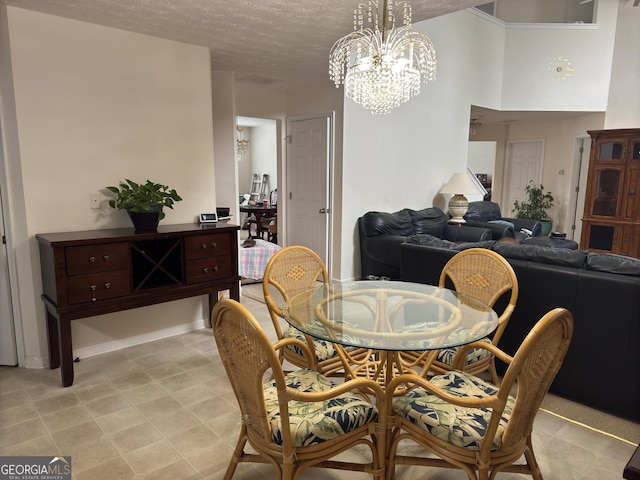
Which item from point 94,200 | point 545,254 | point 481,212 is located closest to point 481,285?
point 545,254

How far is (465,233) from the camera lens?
18.5 feet

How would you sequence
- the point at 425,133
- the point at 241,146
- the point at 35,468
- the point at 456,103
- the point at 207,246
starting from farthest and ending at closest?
the point at 241,146, the point at 456,103, the point at 425,133, the point at 207,246, the point at 35,468

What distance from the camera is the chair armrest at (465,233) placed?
545cm

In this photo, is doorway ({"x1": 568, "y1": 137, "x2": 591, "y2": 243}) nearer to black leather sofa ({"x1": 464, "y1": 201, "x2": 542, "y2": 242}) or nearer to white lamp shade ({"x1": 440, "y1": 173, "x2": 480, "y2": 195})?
black leather sofa ({"x1": 464, "y1": 201, "x2": 542, "y2": 242})

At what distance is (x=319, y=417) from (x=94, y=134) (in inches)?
102

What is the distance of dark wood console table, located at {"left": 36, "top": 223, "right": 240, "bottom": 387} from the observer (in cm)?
267

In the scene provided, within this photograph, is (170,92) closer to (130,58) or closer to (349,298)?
(130,58)

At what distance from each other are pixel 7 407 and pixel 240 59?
10.6 ft

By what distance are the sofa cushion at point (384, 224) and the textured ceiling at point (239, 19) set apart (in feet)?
6.17

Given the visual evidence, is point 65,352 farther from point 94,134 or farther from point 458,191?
point 458,191

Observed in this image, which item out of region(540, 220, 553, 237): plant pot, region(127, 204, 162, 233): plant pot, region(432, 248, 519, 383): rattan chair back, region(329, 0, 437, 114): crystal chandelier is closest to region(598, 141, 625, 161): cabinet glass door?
region(540, 220, 553, 237): plant pot

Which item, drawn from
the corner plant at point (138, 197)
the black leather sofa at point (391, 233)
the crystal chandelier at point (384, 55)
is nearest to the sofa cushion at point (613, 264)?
the crystal chandelier at point (384, 55)

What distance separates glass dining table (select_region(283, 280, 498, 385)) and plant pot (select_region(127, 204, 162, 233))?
136 cm

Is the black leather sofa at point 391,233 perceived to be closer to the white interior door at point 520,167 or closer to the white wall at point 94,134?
the white wall at point 94,134
